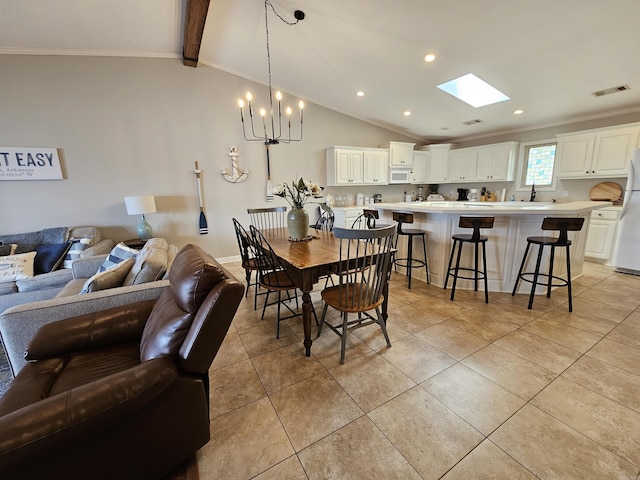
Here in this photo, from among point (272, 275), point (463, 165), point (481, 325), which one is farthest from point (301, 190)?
point (463, 165)

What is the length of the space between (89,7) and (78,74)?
1.20 metres

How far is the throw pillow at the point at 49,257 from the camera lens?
3055 millimetres

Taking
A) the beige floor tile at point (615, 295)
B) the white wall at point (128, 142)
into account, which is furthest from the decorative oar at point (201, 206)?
the beige floor tile at point (615, 295)

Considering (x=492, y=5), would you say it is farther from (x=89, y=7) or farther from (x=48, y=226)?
(x=48, y=226)

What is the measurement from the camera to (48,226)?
372 cm

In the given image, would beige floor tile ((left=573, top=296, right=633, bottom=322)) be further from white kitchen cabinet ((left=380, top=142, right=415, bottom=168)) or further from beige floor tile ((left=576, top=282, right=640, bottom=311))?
white kitchen cabinet ((left=380, top=142, right=415, bottom=168))

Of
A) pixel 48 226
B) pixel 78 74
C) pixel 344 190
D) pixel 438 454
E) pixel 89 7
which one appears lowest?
pixel 438 454

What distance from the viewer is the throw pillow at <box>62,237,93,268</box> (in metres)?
3.21

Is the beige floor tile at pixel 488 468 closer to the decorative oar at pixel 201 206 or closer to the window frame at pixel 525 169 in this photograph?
the decorative oar at pixel 201 206

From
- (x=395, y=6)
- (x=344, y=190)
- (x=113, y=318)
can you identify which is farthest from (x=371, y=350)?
(x=344, y=190)

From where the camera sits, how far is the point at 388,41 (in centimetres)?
320

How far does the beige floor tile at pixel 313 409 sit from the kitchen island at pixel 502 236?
7.83 feet

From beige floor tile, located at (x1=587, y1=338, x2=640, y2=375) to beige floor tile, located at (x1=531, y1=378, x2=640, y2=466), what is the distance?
520 mm

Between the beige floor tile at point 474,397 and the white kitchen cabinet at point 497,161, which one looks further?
the white kitchen cabinet at point 497,161
